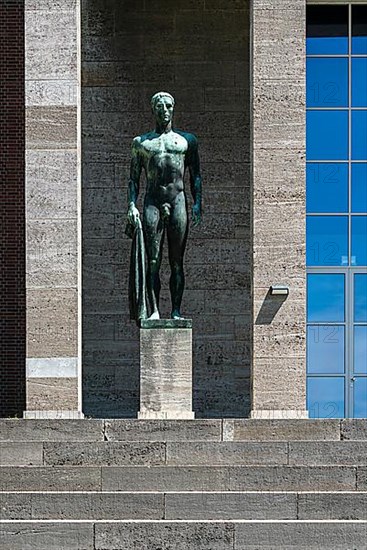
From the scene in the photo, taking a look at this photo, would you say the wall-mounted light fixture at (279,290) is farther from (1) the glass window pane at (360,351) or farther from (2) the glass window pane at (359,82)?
(2) the glass window pane at (359,82)

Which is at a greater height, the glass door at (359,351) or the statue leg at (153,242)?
the statue leg at (153,242)

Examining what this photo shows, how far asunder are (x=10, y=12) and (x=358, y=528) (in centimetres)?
1287

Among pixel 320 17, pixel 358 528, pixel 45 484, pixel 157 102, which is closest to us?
pixel 358 528

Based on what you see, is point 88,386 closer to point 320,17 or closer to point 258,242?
point 258,242

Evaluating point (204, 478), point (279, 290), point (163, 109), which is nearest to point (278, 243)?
point (279, 290)

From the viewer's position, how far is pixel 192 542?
14.7 m

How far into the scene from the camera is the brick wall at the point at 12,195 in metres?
23.9

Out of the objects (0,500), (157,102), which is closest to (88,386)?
(157,102)

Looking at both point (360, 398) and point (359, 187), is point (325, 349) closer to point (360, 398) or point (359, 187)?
point (360, 398)

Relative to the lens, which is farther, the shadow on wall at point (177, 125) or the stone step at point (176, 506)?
the shadow on wall at point (177, 125)

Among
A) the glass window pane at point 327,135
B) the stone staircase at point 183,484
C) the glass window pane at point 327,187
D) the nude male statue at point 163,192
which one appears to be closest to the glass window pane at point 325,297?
the glass window pane at point 327,187

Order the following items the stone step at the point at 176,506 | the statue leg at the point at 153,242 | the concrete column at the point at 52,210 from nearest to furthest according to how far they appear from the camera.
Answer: the stone step at the point at 176,506
the statue leg at the point at 153,242
the concrete column at the point at 52,210

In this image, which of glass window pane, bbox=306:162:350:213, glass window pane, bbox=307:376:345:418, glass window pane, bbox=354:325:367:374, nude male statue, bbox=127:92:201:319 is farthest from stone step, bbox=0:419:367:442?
glass window pane, bbox=306:162:350:213

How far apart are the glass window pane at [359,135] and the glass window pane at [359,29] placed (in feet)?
3.56
